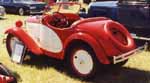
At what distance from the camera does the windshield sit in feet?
27.1

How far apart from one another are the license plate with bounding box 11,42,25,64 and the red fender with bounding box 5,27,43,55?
181 mm

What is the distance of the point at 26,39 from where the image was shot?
827 centimetres

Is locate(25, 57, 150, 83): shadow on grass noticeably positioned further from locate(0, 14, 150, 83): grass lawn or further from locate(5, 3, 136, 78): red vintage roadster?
locate(5, 3, 136, 78): red vintage roadster

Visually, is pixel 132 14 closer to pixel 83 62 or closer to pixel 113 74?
Result: pixel 113 74

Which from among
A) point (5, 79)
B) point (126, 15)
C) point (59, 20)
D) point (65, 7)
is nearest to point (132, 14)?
point (126, 15)

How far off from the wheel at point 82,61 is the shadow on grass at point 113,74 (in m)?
0.24

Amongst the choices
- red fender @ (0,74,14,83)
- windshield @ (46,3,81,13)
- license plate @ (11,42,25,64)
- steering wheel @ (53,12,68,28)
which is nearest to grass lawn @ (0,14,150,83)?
license plate @ (11,42,25,64)

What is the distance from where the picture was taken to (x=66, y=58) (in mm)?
7648

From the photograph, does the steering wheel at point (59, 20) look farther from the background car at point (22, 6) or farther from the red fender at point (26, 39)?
the background car at point (22, 6)

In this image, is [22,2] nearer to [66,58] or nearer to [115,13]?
[115,13]

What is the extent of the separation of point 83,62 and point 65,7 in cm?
169

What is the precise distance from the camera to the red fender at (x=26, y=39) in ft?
26.6

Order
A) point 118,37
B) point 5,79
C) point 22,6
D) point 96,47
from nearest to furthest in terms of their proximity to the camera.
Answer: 1. point 5,79
2. point 96,47
3. point 118,37
4. point 22,6

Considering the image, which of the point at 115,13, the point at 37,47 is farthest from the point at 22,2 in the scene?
the point at 37,47
